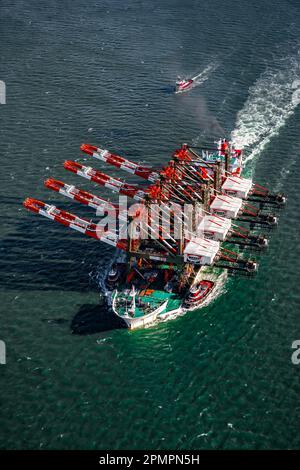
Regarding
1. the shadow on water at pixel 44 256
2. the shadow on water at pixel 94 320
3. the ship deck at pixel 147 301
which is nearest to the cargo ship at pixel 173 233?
the ship deck at pixel 147 301

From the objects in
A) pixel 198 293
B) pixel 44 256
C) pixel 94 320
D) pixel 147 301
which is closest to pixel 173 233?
pixel 198 293

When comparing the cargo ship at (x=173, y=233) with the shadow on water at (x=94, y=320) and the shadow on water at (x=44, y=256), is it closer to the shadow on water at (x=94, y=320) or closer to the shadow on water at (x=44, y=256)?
the shadow on water at (x=94, y=320)

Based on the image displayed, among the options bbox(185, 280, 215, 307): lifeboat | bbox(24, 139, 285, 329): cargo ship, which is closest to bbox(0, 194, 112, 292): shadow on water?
bbox(24, 139, 285, 329): cargo ship

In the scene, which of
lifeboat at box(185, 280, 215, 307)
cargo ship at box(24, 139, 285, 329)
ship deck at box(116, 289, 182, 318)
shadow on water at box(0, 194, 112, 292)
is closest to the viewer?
ship deck at box(116, 289, 182, 318)

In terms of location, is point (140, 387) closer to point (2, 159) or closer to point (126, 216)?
point (126, 216)

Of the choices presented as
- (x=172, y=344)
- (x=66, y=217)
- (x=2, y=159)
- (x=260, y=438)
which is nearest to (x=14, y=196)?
(x=2, y=159)

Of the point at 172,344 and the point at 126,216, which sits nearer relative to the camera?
the point at 172,344

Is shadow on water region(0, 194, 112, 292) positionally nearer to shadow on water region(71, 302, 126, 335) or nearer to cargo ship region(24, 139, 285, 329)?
cargo ship region(24, 139, 285, 329)
